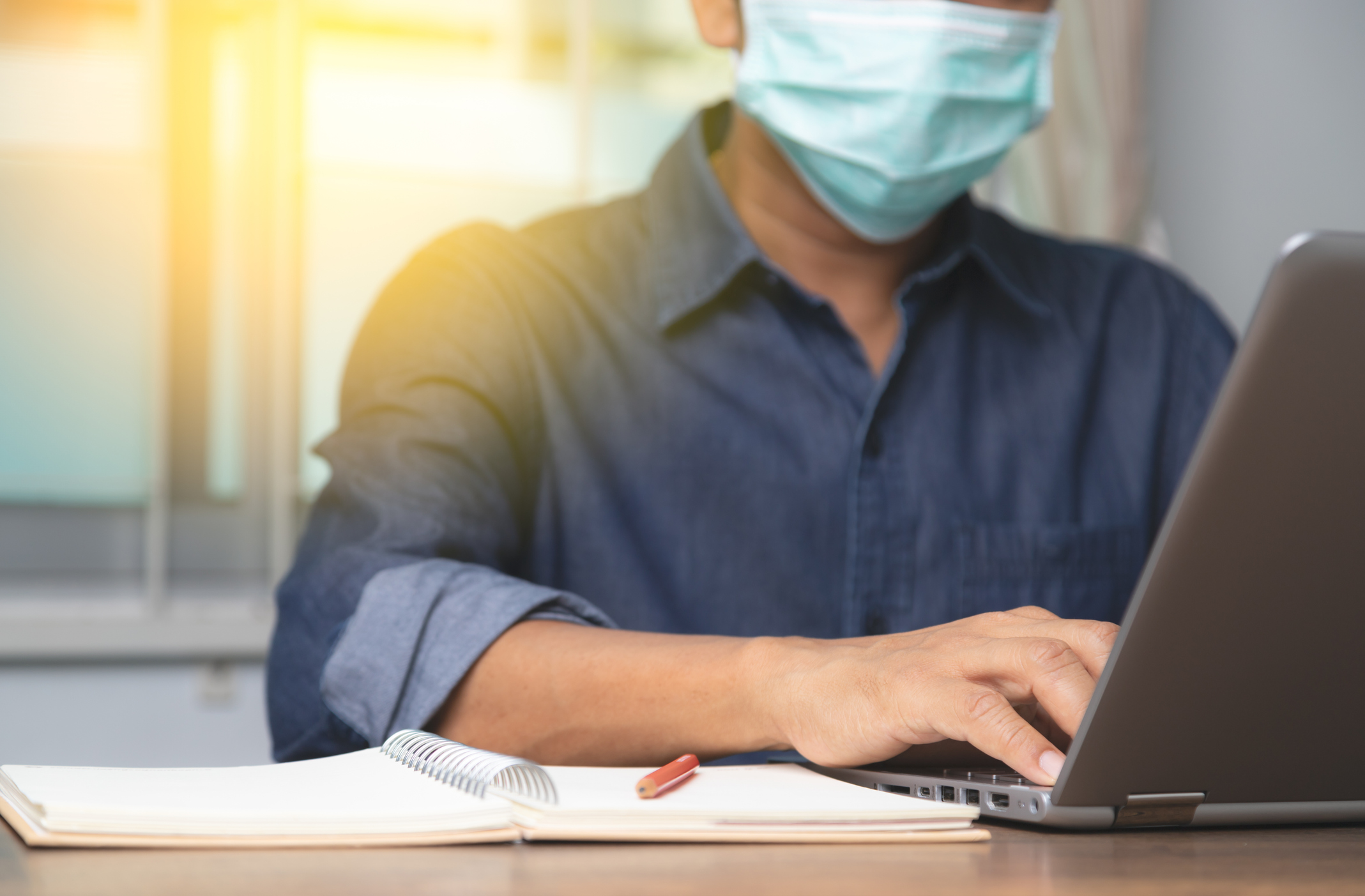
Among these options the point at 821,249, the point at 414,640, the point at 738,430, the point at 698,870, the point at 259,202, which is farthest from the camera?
the point at 259,202

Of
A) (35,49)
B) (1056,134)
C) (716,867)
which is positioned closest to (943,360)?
(716,867)

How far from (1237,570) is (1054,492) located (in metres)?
0.77

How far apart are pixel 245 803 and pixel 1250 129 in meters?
2.28

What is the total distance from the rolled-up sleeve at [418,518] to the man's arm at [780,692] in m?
0.04

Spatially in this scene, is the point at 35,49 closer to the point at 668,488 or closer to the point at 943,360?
the point at 668,488

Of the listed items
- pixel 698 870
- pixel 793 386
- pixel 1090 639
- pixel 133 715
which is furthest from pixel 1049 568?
pixel 133 715

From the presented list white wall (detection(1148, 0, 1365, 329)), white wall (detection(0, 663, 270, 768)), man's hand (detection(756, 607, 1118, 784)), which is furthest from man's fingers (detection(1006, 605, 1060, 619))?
white wall (detection(1148, 0, 1365, 329))

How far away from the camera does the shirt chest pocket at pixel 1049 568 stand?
3.76 feet

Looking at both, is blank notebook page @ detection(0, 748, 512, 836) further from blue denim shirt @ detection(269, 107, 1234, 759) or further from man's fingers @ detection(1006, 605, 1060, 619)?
blue denim shirt @ detection(269, 107, 1234, 759)

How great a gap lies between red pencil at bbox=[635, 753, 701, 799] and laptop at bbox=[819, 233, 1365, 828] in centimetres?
13

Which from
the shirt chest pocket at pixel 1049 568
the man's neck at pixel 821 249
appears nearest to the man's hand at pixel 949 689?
the shirt chest pocket at pixel 1049 568

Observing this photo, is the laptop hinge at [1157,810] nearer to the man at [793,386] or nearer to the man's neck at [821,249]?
the man at [793,386]

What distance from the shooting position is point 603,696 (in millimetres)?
735

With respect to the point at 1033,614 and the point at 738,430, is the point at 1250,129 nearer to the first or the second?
the point at 738,430
